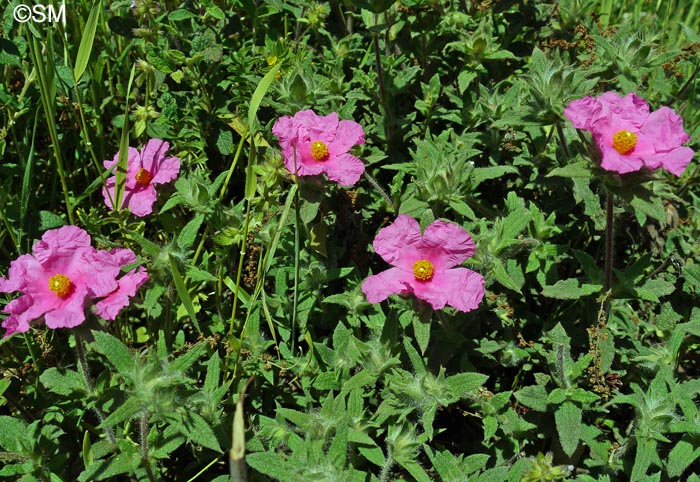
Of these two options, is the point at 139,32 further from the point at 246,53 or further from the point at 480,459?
the point at 480,459

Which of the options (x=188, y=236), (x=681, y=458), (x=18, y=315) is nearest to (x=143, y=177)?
(x=188, y=236)

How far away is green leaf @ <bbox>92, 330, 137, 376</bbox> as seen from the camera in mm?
2160

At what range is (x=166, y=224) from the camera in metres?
3.01

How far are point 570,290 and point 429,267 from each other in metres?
0.68

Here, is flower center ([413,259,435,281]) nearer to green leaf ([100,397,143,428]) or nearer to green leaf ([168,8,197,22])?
green leaf ([100,397,143,428])

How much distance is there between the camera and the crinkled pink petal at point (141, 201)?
9.54ft

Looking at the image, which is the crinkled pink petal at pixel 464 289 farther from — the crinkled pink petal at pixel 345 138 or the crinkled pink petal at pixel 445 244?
the crinkled pink petal at pixel 345 138

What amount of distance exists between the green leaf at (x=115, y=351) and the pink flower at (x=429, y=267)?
813 millimetres

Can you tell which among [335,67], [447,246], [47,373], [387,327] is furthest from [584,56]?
[47,373]

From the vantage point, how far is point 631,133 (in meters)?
2.43

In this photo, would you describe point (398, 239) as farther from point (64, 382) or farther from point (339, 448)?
point (64, 382)

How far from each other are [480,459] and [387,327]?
59cm

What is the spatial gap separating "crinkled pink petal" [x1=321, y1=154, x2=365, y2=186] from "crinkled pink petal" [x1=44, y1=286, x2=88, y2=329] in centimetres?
103

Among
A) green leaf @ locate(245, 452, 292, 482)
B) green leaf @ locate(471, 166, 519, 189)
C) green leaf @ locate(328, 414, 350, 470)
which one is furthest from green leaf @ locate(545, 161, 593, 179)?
green leaf @ locate(245, 452, 292, 482)
